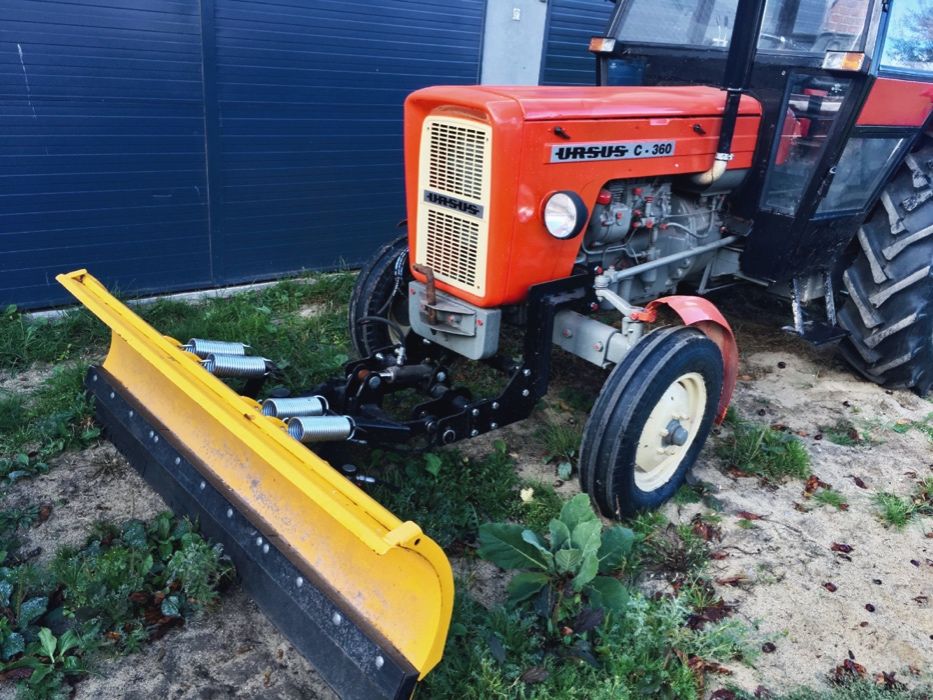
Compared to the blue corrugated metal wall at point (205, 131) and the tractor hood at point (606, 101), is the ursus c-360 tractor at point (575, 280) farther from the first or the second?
the blue corrugated metal wall at point (205, 131)

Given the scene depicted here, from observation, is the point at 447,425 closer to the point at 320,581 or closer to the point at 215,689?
the point at 320,581

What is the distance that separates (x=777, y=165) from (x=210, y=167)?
11.4 ft

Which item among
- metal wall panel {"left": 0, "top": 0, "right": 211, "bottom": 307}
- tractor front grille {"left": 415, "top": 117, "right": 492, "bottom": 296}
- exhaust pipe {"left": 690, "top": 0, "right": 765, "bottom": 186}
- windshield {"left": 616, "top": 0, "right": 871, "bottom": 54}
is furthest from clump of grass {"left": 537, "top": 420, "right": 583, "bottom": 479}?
metal wall panel {"left": 0, "top": 0, "right": 211, "bottom": 307}

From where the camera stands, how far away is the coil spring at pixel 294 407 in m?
2.76

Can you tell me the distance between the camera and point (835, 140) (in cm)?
357

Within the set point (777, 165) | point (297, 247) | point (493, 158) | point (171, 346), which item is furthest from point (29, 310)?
point (777, 165)

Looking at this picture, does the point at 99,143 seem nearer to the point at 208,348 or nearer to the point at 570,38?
the point at 208,348

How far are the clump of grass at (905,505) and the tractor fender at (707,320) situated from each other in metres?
0.83

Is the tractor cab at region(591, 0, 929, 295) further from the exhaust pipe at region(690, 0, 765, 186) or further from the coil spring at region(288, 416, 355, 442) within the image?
the coil spring at region(288, 416, 355, 442)

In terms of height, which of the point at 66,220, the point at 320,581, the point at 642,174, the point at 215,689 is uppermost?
the point at 642,174

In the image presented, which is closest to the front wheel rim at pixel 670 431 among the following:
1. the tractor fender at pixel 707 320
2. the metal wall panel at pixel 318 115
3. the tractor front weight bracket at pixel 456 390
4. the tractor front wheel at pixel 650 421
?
the tractor front wheel at pixel 650 421

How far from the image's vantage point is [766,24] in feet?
11.9

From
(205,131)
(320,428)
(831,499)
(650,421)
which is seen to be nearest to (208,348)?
(320,428)

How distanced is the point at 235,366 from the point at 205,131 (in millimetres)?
2465
